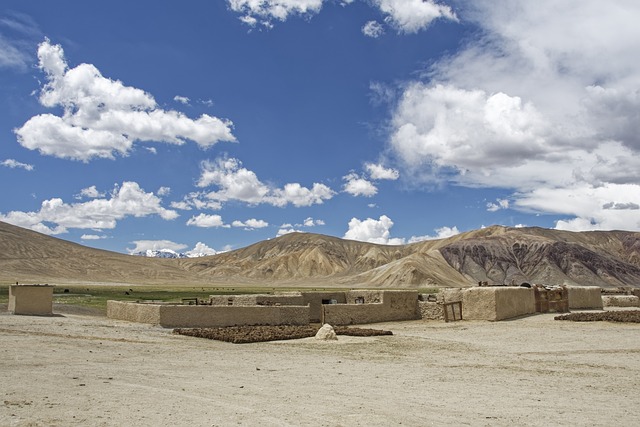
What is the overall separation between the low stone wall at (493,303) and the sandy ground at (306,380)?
19.4 feet

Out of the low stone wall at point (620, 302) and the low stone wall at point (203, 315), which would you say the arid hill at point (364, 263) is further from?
the low stone wall at point (203, 315)

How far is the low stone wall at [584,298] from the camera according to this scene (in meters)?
33.6

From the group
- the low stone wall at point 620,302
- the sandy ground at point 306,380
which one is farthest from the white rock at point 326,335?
the low stone wall at point 620,302

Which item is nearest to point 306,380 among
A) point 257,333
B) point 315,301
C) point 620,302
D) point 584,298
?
point 257,333

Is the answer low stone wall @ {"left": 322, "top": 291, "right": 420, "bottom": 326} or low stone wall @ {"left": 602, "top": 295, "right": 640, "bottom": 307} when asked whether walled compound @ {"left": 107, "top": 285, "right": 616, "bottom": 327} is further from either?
low stone wall @ {"left": 602, "top": 295, "right": 640, "bottom": 307}

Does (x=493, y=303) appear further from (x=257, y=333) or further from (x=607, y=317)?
(x=257, y=333)

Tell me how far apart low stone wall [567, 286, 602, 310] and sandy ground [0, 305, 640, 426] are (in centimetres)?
1337

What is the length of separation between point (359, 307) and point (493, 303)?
587 centimetres

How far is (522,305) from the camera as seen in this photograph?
29.2 metres

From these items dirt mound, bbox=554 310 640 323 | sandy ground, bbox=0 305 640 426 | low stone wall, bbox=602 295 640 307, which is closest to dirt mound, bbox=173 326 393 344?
sandy ground, bbox=0 305 640 426

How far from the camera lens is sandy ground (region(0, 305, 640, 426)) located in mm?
8633

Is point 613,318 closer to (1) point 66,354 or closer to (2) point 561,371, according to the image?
(2) point 561,371

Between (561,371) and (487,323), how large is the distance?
12223mm

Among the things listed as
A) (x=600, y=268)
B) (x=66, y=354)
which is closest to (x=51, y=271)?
(x=600, y=268)
